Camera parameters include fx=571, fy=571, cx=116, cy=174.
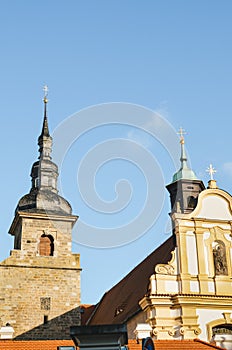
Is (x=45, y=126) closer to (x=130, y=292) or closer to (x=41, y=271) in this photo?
(x=41, y=271)

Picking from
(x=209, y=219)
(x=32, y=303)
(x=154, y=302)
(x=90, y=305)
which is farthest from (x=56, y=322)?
(x=90, y=305)

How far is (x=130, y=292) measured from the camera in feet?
88.2

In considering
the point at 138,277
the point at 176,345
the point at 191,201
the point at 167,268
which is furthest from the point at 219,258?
the point at 191,201

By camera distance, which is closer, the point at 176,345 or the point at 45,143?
the point at 176,345

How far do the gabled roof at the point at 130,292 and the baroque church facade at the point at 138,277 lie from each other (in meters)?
0.08

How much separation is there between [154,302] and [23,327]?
7612 millimetres

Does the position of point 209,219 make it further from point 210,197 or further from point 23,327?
point 23,327

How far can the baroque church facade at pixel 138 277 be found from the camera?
2059 cm

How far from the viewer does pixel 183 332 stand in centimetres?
2014

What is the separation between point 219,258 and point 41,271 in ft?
28.9

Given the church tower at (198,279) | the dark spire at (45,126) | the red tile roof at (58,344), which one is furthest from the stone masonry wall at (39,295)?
the red tile roof at (58,344)

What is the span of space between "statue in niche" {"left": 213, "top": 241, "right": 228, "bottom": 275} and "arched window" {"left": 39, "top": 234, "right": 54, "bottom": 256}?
8692 millimetres

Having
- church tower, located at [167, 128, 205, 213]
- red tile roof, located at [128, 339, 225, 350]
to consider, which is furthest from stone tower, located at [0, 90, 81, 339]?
red tile roof, located at [128, 339, 225, 350]

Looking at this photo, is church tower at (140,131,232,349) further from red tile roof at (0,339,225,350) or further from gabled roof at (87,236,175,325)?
red tile roof at (0,339,225,350)
